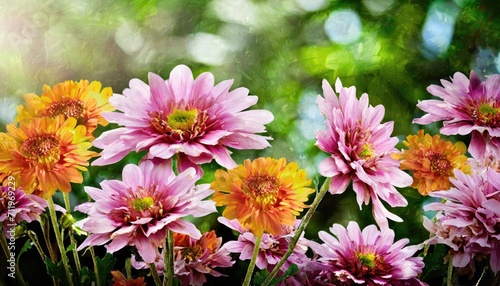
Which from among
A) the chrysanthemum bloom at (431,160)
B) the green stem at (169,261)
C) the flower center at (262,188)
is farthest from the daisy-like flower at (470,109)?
the green stem at (169,261)

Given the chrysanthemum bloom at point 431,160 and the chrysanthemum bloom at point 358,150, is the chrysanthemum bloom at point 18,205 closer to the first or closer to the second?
the chrysanthemum bloom at point 358,150

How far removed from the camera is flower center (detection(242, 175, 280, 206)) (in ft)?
2.18

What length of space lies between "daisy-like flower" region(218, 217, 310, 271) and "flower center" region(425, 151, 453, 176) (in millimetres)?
193

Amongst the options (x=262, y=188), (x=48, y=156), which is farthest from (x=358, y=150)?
(x=48, y=156)

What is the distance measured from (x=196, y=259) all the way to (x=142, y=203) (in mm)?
139

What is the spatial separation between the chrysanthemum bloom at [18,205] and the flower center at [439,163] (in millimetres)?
458

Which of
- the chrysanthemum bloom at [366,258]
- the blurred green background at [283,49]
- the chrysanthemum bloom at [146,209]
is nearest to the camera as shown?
the chrysanthemum bloom at [146,209]

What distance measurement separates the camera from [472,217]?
28.8 inches

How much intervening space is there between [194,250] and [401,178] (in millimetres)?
244

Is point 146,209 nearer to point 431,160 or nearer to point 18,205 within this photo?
point 18,205

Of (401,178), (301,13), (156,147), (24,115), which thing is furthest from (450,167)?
(24,115)

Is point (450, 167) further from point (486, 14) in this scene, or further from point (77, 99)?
point (77, 99)

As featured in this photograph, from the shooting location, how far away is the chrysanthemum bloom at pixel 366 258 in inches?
28.2

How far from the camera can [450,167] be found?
2.64ft
